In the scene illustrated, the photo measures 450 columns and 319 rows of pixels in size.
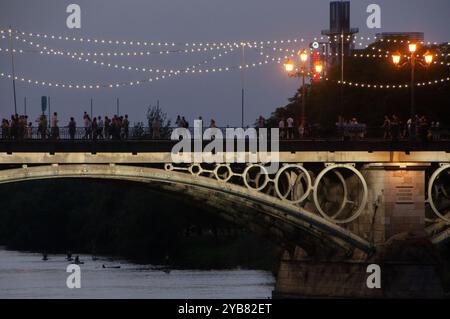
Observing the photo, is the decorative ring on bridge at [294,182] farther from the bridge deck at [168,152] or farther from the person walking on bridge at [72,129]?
the person walking on bridge at [72,129]

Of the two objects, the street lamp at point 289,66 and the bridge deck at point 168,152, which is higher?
the street lamp at point 289,66

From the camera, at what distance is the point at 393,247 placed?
74.8 metres

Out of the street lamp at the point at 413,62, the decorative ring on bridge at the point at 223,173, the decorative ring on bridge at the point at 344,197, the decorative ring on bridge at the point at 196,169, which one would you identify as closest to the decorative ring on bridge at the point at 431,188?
the street lamp at the point at 413,62

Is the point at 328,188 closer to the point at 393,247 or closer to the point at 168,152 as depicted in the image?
the point at 393,247

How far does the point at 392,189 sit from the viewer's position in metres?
74.9

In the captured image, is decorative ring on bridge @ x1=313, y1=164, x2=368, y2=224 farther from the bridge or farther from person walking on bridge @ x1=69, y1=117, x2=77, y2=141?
person walking on bridge @ x1=69, y1=117, x2=77, y2=141

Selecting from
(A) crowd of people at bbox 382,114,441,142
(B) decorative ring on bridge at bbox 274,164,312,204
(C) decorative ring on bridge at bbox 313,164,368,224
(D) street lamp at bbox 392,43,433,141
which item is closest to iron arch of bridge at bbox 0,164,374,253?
(C) decorative ring on bridge at bbox 313,164,368,224

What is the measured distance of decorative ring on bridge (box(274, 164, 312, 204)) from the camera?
74062 millimetres

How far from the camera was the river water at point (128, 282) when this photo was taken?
283 ft

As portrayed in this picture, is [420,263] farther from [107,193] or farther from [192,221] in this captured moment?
[107,193]

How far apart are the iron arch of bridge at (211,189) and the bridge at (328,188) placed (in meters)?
0.04

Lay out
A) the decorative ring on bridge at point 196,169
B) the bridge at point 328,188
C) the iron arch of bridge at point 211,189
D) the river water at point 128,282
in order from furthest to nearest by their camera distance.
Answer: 1. the river water at point 128,282
2. the decorative ring on bridge at point 196,169
3. the bridge at point 328,188
4. the iron arch of bridge at point 211,189

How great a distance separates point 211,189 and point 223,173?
206 cm

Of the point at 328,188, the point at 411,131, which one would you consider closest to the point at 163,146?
the point at 328,188
